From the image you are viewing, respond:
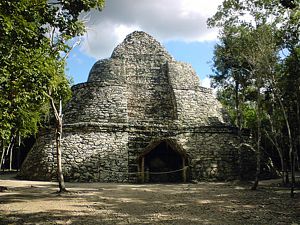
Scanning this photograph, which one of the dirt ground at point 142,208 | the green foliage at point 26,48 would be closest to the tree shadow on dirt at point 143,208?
the dirt ground at point 142,208

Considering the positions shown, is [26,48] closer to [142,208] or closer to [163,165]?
[142,208]

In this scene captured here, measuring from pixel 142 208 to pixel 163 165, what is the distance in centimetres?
948

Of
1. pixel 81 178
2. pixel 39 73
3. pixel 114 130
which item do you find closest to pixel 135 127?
pixel 114 130

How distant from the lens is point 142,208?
8547 mm

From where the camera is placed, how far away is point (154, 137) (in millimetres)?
17625

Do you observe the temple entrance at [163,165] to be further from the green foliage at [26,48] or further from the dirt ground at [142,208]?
the green foliage at [26,48]

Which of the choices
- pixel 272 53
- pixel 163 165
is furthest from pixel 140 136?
pixel 272 53

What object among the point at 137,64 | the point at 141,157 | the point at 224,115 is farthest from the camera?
the point at 137,64

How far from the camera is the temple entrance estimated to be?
17.0m

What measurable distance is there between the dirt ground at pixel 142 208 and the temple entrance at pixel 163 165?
5495mm

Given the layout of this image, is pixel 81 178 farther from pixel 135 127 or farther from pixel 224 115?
pixel 224 115

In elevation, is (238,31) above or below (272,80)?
above

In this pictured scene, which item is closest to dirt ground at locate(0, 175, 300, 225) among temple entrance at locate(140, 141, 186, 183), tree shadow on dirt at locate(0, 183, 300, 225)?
tree shadow on dirt at locate(0, 183, 300, 225)

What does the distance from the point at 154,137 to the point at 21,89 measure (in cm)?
1089
